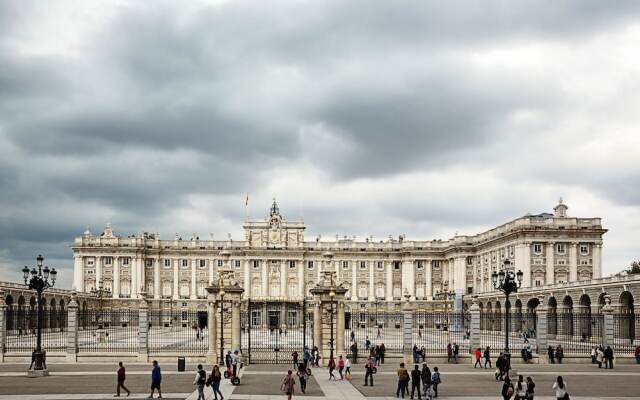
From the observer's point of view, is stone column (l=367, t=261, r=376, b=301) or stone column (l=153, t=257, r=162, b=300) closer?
stone column (l=153, t=257, r=162, b=300)

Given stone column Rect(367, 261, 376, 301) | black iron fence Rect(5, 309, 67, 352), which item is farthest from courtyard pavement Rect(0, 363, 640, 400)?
stone column Rect(367, 261, 376, 301)

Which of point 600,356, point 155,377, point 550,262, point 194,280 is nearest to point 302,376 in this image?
point 155,377

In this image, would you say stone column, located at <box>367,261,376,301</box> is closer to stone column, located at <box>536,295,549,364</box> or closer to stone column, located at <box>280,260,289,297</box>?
stone column, located at <box>280,260,289,297</box>

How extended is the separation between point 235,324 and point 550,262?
62083 millimetres

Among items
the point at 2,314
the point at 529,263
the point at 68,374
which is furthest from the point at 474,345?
the point at 529,263

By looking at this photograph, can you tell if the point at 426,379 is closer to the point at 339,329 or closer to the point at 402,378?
the point at 402,378

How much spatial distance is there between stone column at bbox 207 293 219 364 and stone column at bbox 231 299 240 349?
901mm

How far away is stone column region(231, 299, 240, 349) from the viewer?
135 feet

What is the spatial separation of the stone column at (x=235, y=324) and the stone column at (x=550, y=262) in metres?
61.7

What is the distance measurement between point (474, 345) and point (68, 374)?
73.2 feet

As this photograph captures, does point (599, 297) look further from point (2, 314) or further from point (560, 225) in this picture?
point (2, 314)

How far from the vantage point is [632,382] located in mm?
33500

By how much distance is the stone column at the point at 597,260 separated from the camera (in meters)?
→ 93.7

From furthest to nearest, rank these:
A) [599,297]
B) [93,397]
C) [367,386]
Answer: [599,297], [367,386], [93,397]
